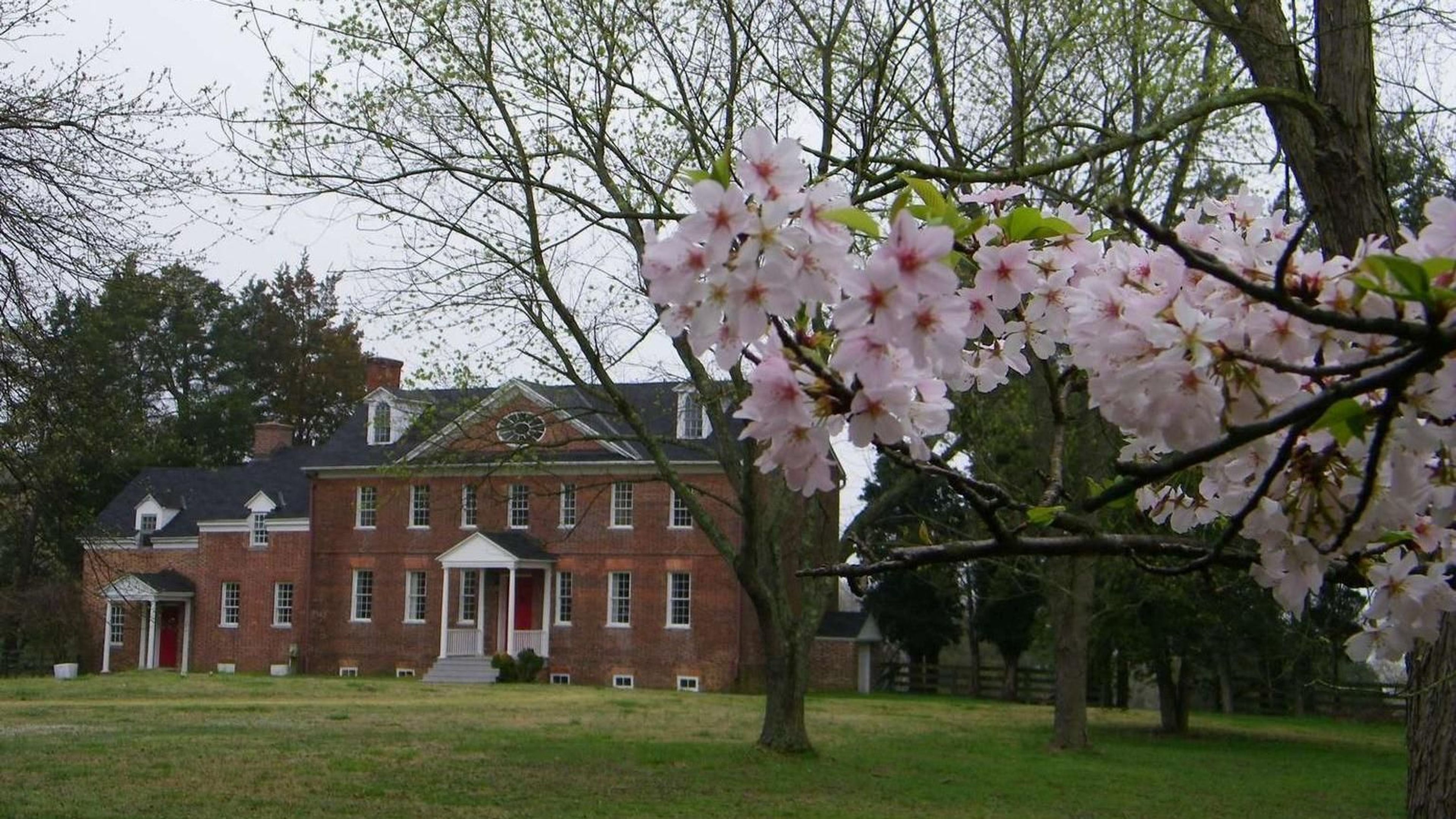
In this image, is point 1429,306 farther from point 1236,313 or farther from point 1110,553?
point 1110,553

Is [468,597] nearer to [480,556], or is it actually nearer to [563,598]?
[480,556]

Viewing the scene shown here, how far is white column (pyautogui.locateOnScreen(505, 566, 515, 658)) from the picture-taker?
37750 mm

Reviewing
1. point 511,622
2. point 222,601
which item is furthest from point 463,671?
point 222,601

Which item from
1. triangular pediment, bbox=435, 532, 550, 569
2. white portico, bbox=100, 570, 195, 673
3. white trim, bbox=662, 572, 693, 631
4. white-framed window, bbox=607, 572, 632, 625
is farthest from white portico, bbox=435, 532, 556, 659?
white portico, bbox=100, 570, 195, 673

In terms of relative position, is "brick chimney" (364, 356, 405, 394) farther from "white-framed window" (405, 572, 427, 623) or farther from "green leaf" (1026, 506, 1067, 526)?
"green leaf" (1026, 506, 1067, 526)

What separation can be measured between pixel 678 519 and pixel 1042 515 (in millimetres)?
35787

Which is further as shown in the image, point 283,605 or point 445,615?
point 283,605

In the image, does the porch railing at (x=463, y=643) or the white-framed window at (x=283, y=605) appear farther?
the white-framed window at (x=283, y=605)

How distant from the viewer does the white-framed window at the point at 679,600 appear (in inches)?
1460

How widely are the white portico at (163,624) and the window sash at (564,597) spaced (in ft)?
38.9

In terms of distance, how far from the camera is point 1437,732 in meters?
4.96

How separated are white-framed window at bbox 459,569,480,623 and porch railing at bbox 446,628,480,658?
0.66m

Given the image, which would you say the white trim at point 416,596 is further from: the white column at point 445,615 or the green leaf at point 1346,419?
the green leaf at point 1346,419

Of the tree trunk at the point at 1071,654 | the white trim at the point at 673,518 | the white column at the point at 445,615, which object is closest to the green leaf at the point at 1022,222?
the tree trunk at the point at 1071,654
